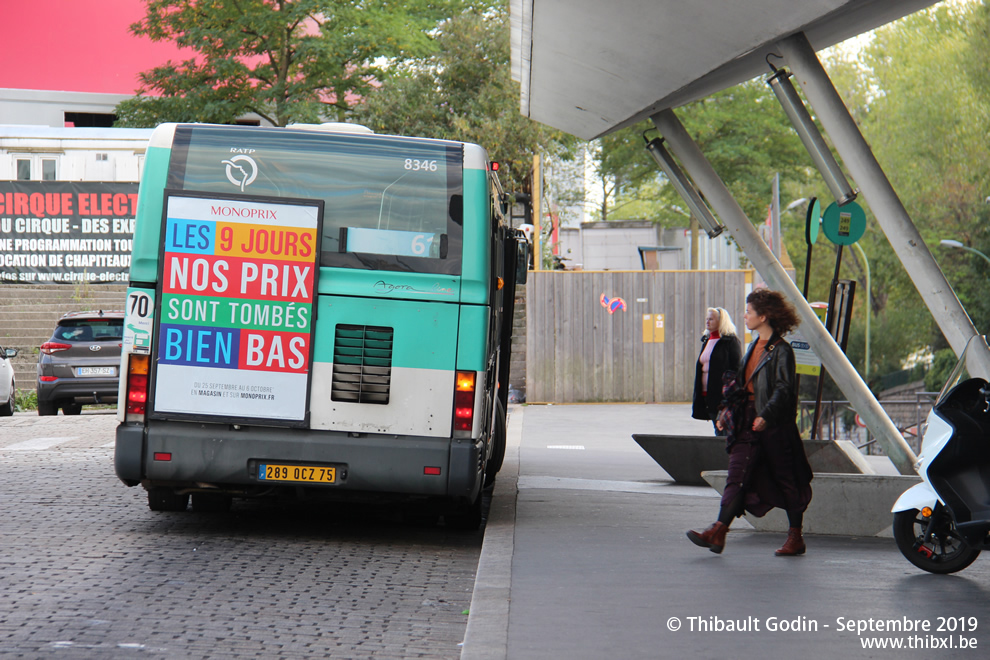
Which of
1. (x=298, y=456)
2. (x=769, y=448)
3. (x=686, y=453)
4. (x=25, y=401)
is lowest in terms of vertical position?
(x=25, y=401)

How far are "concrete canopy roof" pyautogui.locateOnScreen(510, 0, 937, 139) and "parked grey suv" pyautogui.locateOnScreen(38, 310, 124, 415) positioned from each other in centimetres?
941

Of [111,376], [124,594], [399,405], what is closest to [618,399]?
[111,376]

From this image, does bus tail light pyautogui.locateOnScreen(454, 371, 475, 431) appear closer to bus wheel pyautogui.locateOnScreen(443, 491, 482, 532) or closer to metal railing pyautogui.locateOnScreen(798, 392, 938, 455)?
bus wheel pyautogui.locateOnScreen(443, 491, 482, 532)

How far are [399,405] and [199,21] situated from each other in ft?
87.3

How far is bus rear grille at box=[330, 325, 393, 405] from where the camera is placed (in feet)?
23.6

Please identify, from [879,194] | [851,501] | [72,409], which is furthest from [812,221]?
[72,409]

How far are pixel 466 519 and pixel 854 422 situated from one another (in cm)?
2394

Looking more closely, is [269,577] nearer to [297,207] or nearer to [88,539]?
[88,539]

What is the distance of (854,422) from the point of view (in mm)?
29828

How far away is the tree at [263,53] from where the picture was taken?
30609 mm

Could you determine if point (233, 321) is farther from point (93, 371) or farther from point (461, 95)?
point (461, 95)

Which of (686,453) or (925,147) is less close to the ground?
(925,147)

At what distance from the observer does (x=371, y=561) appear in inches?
275

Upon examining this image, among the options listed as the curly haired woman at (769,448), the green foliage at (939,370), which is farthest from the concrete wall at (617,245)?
the curly haired woman at (769,448)
